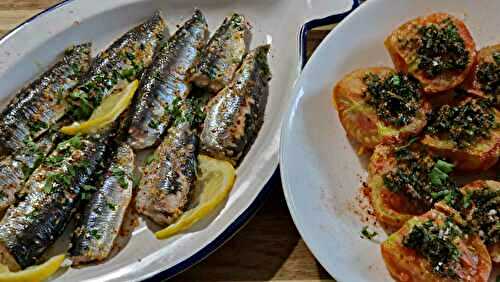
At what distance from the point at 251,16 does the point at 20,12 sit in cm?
135

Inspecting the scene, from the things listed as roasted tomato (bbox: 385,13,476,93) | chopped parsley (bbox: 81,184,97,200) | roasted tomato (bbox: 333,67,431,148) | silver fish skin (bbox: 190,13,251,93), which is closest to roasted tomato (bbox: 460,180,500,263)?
roasted tomato (bbox: 333,67,431,148)

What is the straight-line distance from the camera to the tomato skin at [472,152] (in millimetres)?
2213

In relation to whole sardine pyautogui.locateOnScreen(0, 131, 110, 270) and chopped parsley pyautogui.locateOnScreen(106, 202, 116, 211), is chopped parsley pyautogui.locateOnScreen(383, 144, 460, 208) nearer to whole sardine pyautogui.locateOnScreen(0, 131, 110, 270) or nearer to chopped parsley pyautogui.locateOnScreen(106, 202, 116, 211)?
chopped parsley pyautogui.locateOnScreen(106, 202, 116, 211)

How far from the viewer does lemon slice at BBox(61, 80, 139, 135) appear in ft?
9.13

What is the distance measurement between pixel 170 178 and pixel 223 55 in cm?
→ 72

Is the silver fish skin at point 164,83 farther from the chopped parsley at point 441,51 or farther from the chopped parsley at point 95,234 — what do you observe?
the chopped parsley at point 441,51

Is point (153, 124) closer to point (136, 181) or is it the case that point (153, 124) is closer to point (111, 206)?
point (136, 181)

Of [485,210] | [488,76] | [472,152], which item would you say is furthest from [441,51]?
[485,210]

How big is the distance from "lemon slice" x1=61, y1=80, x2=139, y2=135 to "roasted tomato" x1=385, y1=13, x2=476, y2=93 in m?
1.25

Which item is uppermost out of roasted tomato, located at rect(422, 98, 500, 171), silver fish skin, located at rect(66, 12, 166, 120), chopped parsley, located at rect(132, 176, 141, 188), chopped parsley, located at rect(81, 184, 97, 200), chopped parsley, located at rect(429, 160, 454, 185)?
silver fish skin, located at rect(66, 12, 166, 120)

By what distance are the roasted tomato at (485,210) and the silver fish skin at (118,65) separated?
67.1 inches

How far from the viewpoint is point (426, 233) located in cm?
204

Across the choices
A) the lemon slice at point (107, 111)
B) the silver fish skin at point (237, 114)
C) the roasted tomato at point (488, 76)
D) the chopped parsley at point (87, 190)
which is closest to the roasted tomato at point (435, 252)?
the roasted tomato at point (488, 76)

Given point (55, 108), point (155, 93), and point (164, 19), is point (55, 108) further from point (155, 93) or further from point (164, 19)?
point (164, 19)
